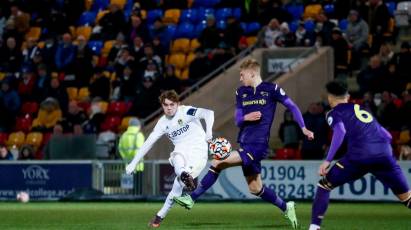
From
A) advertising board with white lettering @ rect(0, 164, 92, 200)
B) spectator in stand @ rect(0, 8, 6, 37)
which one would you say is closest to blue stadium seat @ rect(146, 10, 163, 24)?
spectator in stand @ rect(0, 8, 6, 37)

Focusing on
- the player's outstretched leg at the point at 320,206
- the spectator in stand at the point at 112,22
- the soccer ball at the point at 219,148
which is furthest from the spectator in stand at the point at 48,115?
the player's outstretched leg at the point at 320,206

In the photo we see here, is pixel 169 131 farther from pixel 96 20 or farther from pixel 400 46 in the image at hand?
pixel 96 20

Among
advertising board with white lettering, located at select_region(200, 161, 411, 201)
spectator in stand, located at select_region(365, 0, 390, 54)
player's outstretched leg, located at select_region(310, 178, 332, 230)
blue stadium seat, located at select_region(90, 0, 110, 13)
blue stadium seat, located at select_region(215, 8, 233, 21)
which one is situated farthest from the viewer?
blue stadium seat, located at select_region(90, 0, 110, 13)

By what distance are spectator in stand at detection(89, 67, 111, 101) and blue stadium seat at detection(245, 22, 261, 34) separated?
3.89 m

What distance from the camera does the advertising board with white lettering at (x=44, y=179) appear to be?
2461 cm

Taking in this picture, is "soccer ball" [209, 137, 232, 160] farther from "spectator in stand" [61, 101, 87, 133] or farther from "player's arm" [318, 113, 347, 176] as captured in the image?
"spectator in stand" [61, 101, 87, 133]

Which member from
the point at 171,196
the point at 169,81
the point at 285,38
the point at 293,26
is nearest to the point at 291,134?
the point at 285,38

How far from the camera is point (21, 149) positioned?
87.9 ft

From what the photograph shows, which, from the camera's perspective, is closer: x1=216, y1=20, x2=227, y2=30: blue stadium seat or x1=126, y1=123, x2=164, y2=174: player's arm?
x1=126, y1=123, x2=164, y2=174: player's arm

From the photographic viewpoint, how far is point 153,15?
3138 cm

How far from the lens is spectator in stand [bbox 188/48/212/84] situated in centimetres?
2766

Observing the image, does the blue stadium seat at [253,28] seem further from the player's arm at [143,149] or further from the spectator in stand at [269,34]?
Result: the player's arm at [143,149]

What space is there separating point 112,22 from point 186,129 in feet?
50.9

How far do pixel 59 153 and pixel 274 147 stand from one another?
16.3ft
